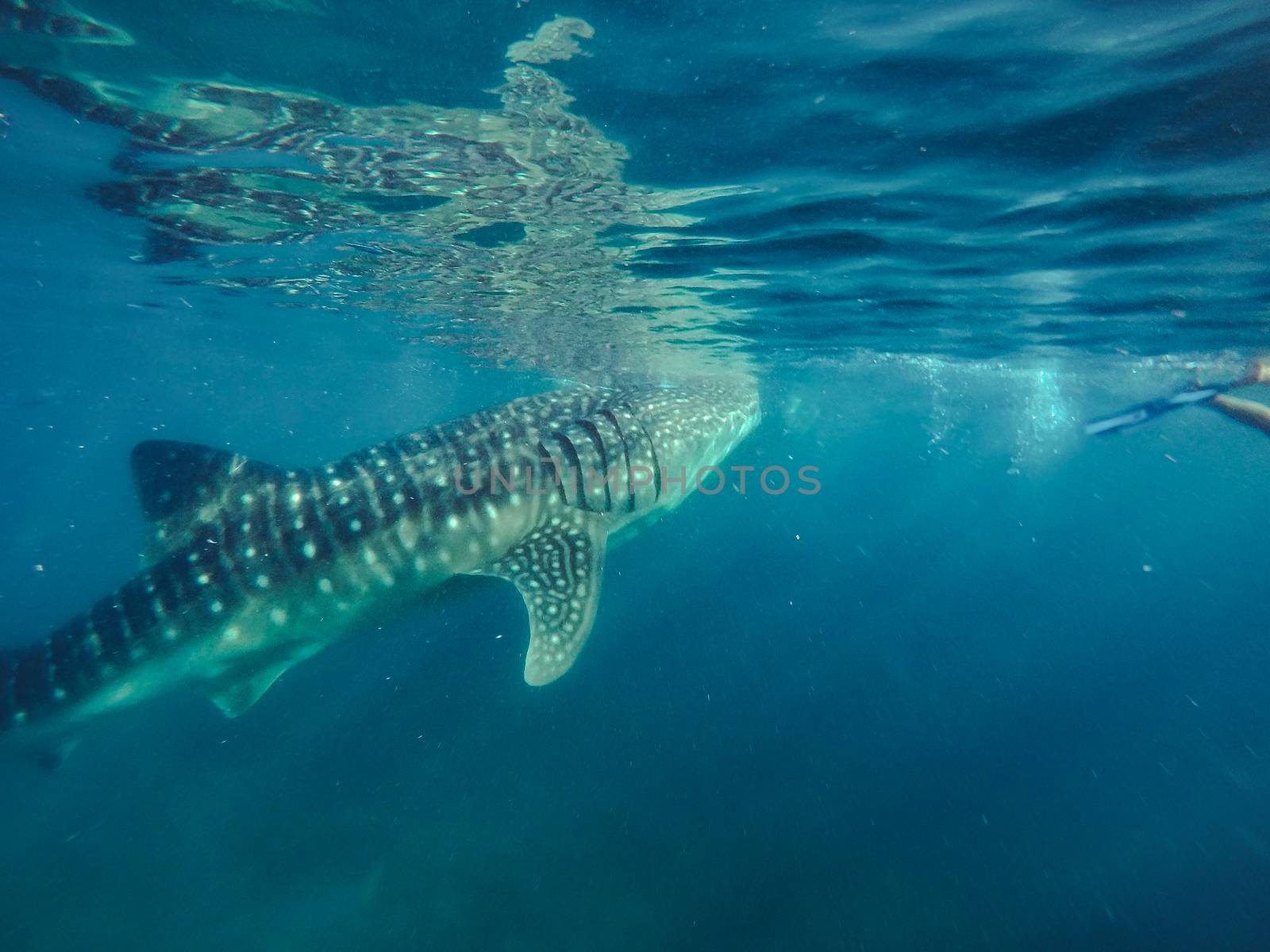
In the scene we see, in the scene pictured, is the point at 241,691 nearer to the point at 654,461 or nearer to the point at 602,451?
the point at 602,451

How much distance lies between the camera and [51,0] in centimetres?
559

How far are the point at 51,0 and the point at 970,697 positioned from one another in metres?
18.1

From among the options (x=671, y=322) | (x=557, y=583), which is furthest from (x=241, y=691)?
(x=671, y=322)

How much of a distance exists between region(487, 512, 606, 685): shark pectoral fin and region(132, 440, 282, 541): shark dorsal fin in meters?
2.93

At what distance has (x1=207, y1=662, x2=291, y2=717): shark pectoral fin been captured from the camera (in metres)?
6.21

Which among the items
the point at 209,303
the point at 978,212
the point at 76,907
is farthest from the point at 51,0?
the point at 209,303

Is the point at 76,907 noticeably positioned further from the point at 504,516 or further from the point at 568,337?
the point at 568,337

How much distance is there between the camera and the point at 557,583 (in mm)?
6406

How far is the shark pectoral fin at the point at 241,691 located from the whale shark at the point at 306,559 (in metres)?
0.01

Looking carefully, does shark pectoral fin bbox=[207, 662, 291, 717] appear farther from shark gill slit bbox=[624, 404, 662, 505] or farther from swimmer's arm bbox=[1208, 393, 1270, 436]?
swimmer's arm bbox=[1208, 393, 1270, 436]

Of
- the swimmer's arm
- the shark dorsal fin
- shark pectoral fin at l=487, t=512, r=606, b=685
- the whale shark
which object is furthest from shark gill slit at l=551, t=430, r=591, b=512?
the swimmer's arm

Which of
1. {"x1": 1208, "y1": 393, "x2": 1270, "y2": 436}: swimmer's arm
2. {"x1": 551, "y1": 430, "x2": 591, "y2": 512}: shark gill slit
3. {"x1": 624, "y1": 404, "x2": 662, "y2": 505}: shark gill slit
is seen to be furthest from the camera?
{"x1": 624, "y1": 404, "x2": 662, "y2": 505}: shark gill slit

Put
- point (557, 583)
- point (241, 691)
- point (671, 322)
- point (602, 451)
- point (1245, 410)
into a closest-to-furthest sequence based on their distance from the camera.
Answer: point (241, 691), point (557, 583), point (602, 451), point (1245, 410), point (671, 322)

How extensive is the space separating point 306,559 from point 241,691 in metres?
1.72
